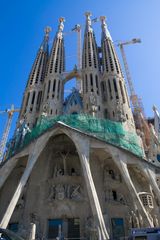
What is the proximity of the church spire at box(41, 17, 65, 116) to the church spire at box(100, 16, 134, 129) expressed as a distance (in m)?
6.87

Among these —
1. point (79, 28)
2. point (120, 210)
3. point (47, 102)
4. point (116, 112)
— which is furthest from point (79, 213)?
point (79, 28)

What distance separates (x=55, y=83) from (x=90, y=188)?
21.7 m

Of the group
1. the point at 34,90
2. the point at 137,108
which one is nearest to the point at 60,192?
the point at 34,90

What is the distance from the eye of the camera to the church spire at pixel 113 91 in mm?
28266

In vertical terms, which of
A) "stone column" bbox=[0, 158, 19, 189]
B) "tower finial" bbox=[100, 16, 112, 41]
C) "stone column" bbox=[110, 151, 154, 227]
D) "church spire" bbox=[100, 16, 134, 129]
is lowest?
"stone column" bbox=[110, 151, 154, 227]

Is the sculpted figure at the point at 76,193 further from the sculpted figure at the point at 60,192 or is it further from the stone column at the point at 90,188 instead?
the stone column at the point at 90,188

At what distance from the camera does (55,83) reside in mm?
35156

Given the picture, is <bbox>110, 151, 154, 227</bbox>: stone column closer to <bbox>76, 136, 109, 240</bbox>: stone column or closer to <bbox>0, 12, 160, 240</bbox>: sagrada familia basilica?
<bbox>0, 12, 160, 240</bbox>: sagrada familia basilica

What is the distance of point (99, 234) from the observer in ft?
47.5

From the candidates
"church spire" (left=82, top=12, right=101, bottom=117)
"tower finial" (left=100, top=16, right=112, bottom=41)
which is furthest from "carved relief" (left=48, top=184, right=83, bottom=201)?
"tower finial" (left=100, top=16, right=112, bottom=41)

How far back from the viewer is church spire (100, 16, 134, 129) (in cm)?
2827

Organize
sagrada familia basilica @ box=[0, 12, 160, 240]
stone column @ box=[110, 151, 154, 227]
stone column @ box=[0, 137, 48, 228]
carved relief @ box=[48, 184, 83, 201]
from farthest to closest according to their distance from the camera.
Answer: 1. carved relief @ box=[48, 184, 83, 201]
2. sagrada familia basilica @ box=[0, 12, 160, 240]
3. stone column @ box=[0, 137, 48, 228]
4. stone column @ box=[110, 151, 154, 227]

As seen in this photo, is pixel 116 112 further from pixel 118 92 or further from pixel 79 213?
pixel 79 213

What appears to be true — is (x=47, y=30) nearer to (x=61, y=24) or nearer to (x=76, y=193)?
(x=61, y=24)
